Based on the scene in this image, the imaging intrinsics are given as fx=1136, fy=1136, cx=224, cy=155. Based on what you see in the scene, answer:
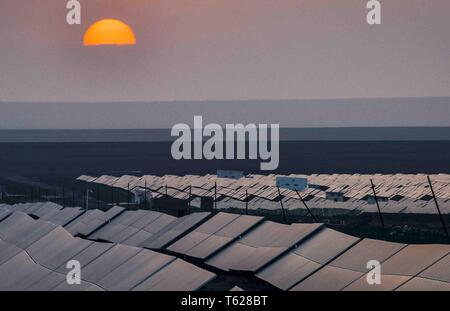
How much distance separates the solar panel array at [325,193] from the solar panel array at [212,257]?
1710 centimetres

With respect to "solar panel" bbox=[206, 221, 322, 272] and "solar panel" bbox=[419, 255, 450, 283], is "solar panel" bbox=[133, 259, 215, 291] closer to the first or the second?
"solar panel" bbox=[419, 255, 450, 283]

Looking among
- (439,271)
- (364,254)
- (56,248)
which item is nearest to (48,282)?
(56,248)

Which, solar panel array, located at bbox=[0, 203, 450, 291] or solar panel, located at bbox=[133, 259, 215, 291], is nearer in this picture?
solar panel, located at bbox=[133, 259, 215, 291]

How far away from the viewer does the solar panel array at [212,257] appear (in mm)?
23391

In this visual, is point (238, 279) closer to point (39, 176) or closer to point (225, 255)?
point (225, 255)

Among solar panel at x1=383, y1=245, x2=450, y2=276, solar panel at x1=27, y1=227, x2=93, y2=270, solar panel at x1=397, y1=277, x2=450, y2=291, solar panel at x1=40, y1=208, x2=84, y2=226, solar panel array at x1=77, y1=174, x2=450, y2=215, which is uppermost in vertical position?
solar panel array at x1=77, y1=174, x2=450, y2=215

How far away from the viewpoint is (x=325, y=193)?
6588 centimetres

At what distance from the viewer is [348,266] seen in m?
25.8

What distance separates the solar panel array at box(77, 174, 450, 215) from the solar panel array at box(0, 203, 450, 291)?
56.1ft

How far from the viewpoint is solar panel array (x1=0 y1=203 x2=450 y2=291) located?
23391 millimetres

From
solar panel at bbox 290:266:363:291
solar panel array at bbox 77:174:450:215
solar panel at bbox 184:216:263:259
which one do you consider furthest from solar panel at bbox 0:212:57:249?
solar panel array at bbox 77:174:450:215

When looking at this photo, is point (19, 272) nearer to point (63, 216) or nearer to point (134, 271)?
point (134, 271)

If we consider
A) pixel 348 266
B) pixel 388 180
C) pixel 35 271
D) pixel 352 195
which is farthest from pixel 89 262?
pixel 388 180

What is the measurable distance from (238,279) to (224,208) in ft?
95.8
